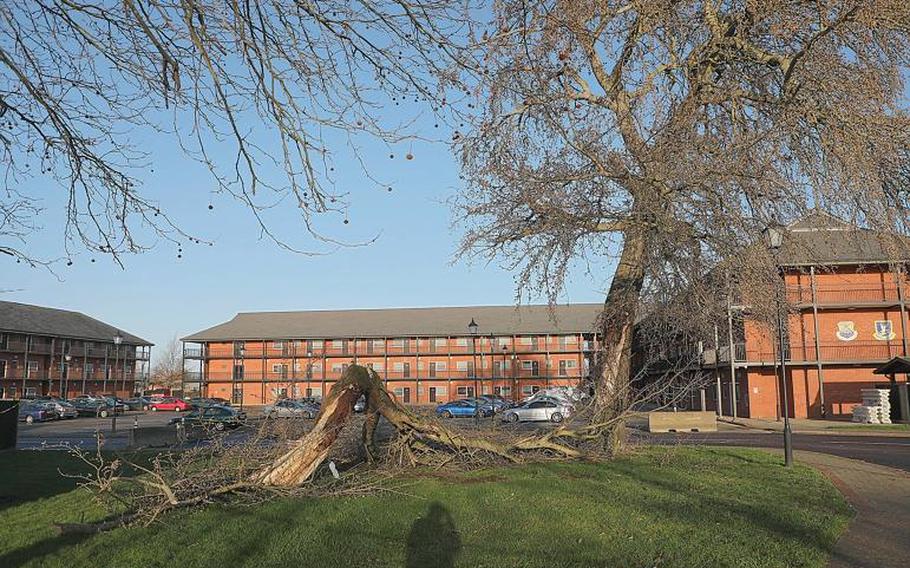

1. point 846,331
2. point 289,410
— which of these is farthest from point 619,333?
point 846,331

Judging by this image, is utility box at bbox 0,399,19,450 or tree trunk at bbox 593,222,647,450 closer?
tree trunk at bbox 593,222,647,450

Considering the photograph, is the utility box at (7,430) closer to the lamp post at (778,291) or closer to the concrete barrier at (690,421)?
the lamp post at (778,291)

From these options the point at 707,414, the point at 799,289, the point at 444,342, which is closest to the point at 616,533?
Answer: the point at 799,289

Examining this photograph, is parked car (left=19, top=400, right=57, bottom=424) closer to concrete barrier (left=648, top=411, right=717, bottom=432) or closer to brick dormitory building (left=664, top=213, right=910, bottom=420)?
concrete barrier (left=648, top=411, right=717, bottom=432)

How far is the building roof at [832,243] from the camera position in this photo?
39.3 ft

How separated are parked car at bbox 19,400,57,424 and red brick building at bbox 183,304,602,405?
73.3ft

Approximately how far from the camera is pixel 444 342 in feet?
242

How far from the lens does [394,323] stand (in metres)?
75.8

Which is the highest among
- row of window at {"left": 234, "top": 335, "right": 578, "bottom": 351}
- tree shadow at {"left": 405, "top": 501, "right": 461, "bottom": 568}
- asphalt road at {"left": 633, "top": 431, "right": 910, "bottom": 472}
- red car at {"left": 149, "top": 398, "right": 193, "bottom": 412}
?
row of window at {"left": 234, "top": 335, "right": 578, "bottom": 351}

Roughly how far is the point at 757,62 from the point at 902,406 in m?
26.7

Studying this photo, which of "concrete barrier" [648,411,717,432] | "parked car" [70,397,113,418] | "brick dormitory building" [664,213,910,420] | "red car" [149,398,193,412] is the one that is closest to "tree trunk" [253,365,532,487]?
"concrete barrier" [648,411,717,432]

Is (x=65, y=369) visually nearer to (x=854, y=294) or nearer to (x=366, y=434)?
(x=854, y=294)

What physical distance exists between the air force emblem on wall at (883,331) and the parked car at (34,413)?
5050 centimetres

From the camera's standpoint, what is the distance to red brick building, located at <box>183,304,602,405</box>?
71.6 m
